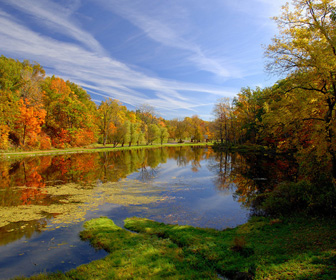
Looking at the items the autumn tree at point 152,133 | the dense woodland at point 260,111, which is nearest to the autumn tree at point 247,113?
the dense woodland at point 260,111

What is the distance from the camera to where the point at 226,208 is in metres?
12.0

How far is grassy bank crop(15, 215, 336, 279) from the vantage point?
5.01 meters

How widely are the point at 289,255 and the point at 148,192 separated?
1095cm

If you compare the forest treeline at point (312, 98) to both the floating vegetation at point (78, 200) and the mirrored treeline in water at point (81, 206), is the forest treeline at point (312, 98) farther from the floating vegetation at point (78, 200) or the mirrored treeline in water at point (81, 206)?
the floating vegetation at point (78, 200)

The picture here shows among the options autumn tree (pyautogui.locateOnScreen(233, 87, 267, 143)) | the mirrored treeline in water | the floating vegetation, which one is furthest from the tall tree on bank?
autumn tree (pyautogui.locateOnScreen(233, 87, 267, 143))

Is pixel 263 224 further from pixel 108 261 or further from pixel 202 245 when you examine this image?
pixel 108 261

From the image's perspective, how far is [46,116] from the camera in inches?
1992

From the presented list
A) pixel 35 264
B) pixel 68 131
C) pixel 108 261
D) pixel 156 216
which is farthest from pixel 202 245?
pixel 68 131

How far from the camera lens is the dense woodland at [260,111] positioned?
380 inches

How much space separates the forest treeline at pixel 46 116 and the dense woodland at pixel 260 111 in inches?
5.5

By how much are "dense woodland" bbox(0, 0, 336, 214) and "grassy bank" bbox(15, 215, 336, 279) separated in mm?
3664

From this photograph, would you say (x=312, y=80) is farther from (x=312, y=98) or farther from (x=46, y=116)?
(x=46, y=116)

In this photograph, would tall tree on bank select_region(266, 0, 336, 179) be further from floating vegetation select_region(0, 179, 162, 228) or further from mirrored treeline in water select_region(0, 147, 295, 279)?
floating vegetation select_region(0, 179, 162, 228)

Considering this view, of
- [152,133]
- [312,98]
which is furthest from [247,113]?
[312,98]
